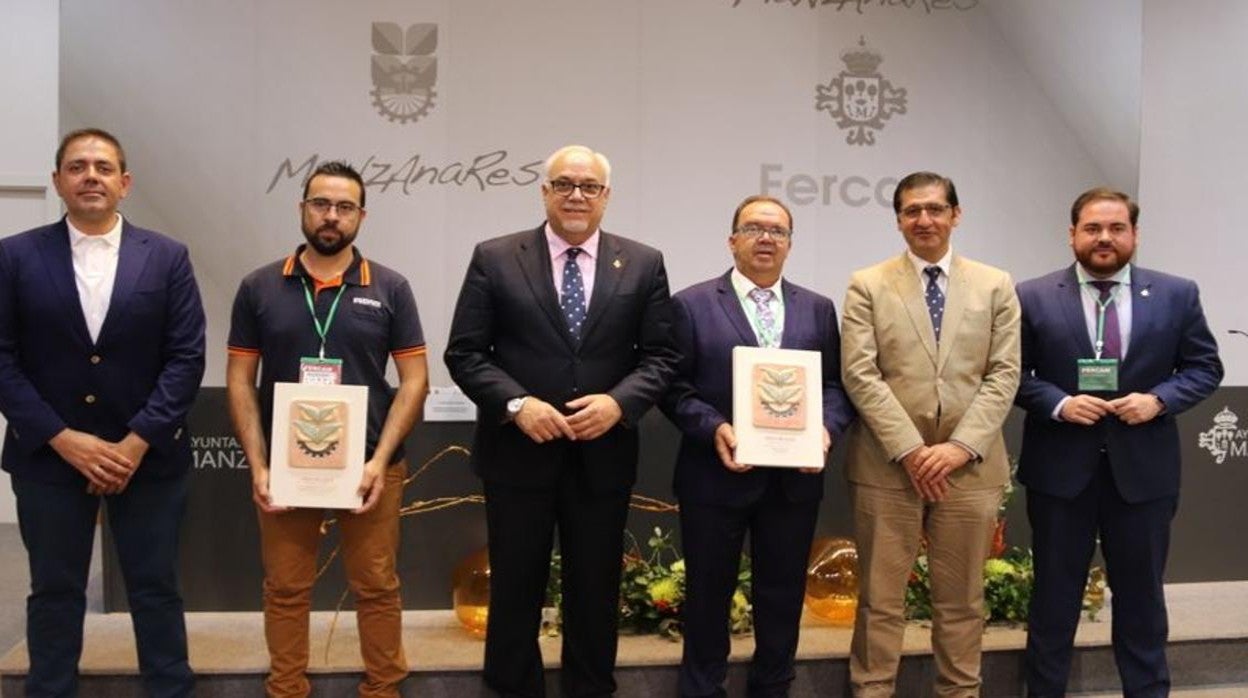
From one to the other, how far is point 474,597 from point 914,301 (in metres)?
1.88

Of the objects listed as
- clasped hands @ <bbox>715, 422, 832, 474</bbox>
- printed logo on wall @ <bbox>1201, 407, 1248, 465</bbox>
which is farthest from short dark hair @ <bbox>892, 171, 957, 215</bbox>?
printed logo on wall @ <bbox>1201, 407, 1248, 465</bbox>

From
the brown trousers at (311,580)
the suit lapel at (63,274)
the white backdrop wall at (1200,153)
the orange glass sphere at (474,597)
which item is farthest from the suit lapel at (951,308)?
the suit lapel at (63,274)

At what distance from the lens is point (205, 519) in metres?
4.00

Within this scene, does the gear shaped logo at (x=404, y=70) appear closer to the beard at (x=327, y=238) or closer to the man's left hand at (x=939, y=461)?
the beard at (x=327, y=238)

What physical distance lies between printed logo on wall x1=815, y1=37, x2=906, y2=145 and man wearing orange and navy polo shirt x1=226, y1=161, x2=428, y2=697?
86.4 inches

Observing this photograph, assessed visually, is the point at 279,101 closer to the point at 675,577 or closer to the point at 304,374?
the point at 304,374

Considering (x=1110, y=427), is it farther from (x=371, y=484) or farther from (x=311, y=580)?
(x=311, y=580)

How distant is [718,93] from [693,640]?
2.28 m

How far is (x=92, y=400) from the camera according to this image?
2.80 metres

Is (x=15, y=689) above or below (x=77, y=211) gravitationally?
below

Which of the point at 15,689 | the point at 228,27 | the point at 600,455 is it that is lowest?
the point at 15,689

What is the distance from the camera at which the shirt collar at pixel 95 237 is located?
2.87 m

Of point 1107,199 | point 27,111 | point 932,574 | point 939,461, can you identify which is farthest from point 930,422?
point 27,111

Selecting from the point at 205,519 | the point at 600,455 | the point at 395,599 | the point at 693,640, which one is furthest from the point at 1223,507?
the point at 205,519
